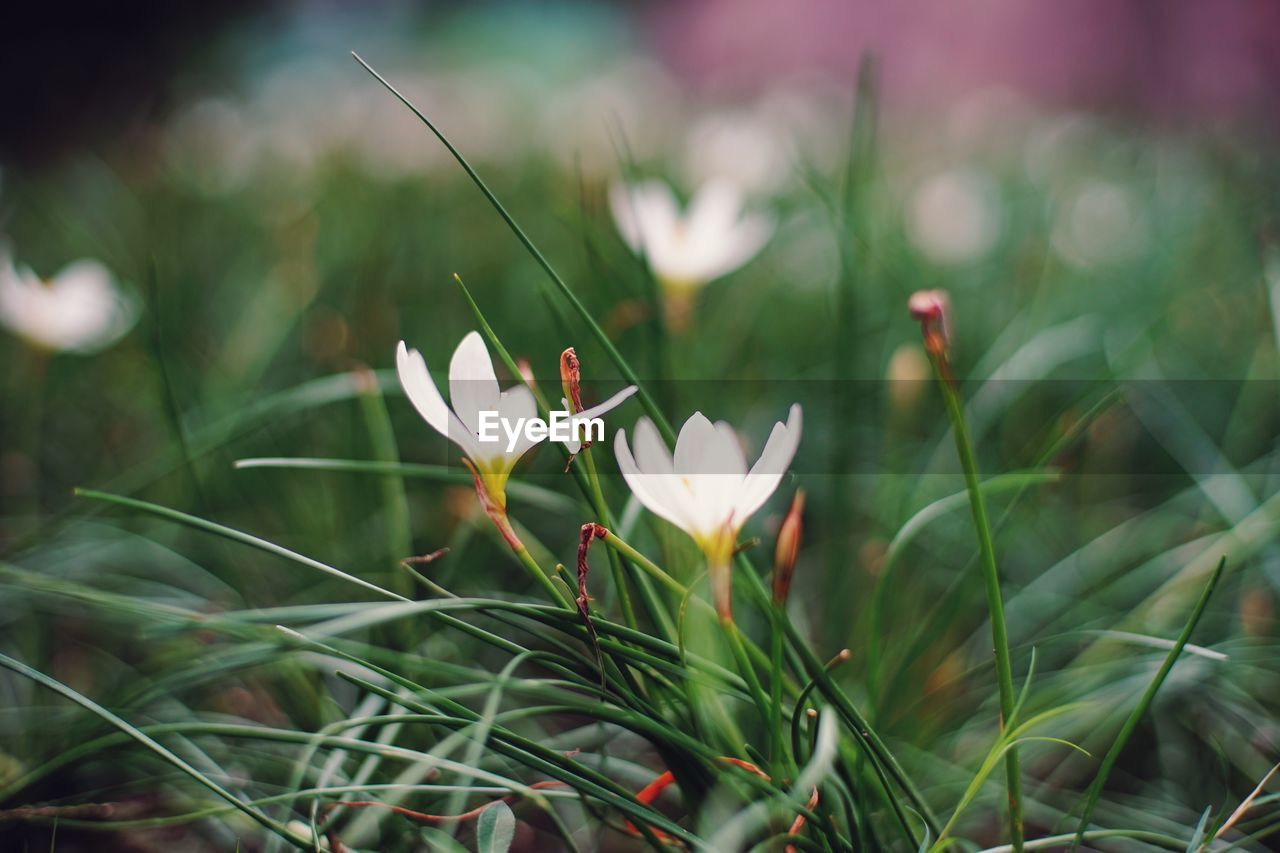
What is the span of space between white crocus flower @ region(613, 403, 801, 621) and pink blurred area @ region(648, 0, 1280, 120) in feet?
8.81

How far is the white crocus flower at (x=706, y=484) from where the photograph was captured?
32cm

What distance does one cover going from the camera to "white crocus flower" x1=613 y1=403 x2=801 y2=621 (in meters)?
0.32

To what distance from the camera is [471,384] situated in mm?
335

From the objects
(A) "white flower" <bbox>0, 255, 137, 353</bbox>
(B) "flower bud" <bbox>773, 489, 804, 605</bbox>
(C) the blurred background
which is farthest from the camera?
(A) "white flower" <bbox>0, 255, 137, 353</bbox>

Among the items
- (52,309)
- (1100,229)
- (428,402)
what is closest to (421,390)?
(428,402)

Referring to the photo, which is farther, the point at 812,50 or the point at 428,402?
the point at 812,50

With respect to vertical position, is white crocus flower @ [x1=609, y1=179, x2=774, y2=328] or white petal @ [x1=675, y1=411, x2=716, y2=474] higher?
white crocus flower @ [x1=609, y1=179, x2=774, y2=328]

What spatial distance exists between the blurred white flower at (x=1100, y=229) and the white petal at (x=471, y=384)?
3.84ft

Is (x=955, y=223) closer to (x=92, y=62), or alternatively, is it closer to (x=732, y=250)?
(x=732, y=250)

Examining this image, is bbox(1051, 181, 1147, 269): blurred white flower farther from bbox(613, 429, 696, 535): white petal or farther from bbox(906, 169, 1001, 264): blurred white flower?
bbox(613, 429, 696, 535): white petal

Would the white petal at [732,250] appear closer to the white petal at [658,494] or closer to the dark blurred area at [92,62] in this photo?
the white petal at [658,494]

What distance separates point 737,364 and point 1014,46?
337cm

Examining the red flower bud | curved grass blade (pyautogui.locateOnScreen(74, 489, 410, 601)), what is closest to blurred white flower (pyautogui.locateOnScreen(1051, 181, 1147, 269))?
the red flower bud

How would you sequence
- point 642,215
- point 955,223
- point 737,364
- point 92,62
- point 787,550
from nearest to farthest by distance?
point 787,550 < point 642,215 < point 737,364 < point 955,223 < point 92,62
